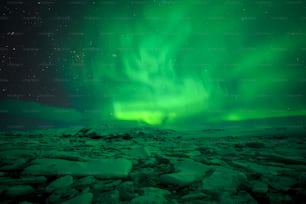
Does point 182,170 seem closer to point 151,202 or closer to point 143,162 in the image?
point 143,162

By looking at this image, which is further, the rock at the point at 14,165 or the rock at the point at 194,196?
the rock at the point at 14,165

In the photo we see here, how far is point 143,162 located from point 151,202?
142cm

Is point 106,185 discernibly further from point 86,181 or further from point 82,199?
point 82,199

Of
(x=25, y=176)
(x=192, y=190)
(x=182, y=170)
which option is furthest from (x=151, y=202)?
(x=25, y=176)

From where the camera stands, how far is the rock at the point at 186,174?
2.49m

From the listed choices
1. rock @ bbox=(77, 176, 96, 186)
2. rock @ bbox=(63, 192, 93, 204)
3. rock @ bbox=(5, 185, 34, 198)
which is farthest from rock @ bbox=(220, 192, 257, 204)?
rock @ bbox=(5, 185, 34, 198)

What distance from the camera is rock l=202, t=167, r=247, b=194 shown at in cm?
226

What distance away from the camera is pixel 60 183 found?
2.42 metres

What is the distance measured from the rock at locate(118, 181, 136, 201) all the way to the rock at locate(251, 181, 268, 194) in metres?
1.35

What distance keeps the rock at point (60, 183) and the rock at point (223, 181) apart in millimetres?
1631

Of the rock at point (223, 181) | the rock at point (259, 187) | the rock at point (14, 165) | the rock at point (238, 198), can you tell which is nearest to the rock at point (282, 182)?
the rock at point (259, 187)

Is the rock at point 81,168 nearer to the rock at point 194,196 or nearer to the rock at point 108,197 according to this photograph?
the rock at point 108,197

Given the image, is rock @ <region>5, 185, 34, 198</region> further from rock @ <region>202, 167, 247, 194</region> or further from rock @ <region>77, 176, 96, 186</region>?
rock @ <region>202, 167, 247, 194</region>

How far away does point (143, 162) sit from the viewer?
11.1 ft
